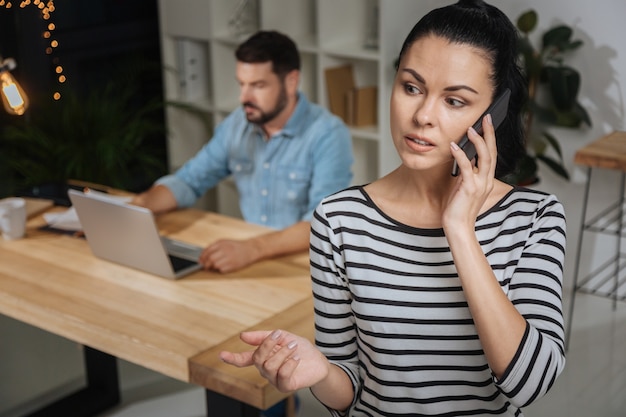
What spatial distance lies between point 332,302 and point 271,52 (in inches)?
69.5

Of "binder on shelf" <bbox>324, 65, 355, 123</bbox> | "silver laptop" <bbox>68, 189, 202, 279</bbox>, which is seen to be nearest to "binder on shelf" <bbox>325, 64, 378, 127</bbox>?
"binder on shelf" <bbox>324, 65, 355, 123</bbox>

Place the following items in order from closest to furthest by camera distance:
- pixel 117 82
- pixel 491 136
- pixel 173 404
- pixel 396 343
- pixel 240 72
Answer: pixel 491 136
pixel 396 343
pixel 240 72
pixel 173 404
pixel 117 82

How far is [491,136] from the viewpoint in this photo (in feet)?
3.92

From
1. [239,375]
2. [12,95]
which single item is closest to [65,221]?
[12,95]

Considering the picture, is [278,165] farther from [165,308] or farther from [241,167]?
[165,308]

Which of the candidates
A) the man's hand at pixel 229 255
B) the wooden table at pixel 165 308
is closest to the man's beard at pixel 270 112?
the wooden table at pixel 165 308

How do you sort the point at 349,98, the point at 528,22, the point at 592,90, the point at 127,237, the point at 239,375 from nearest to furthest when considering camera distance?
the point at 239,375 → the point at 127,237 → the point at 528,22 → the point at 592,90 → the point at 349,98

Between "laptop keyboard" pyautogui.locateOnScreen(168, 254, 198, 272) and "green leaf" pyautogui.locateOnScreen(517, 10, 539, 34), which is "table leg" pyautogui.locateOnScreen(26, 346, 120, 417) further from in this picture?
"green leaf" pyautogui.locateOnScreen(517, 10, 539, 34)

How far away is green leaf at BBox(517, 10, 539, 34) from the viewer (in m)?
3.09

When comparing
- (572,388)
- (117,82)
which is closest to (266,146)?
(572,388)

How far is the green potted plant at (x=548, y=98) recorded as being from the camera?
11.3 ft

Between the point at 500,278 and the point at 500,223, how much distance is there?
0.08m

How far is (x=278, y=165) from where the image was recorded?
312 cm

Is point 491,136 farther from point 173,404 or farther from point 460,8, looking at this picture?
point 173,404
